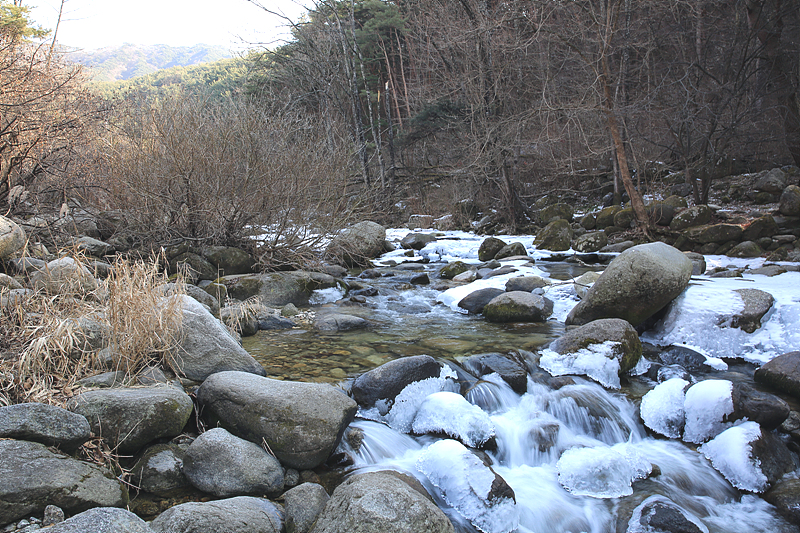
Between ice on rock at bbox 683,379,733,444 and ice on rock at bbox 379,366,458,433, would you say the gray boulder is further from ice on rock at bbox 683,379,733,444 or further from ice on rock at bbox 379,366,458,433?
ice on rock at bbox 379,366,458,433

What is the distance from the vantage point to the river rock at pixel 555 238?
11.8m

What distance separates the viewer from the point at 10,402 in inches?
119

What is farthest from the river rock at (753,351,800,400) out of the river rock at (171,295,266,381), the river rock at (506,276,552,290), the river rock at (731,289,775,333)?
the river rock at (171,295,266,381)

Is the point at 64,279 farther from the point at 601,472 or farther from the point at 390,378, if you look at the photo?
the point at 601,472

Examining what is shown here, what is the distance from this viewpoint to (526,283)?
7.95m

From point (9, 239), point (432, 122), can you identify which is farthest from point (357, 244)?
point (9, 239)

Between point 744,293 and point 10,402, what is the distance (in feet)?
23.5

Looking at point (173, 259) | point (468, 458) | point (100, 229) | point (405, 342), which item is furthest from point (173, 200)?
point (468, 458)

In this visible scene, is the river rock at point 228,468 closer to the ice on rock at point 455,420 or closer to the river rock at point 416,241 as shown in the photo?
the ice on rock at point 455,420

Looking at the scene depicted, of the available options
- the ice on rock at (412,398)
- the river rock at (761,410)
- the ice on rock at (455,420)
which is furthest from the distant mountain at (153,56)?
the river rock at (761,410)

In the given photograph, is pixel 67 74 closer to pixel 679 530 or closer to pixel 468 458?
pixel 468 458

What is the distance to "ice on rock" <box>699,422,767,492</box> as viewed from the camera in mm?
3400

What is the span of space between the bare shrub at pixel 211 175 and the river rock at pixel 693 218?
7.50m

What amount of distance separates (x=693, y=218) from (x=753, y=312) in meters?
5.28
